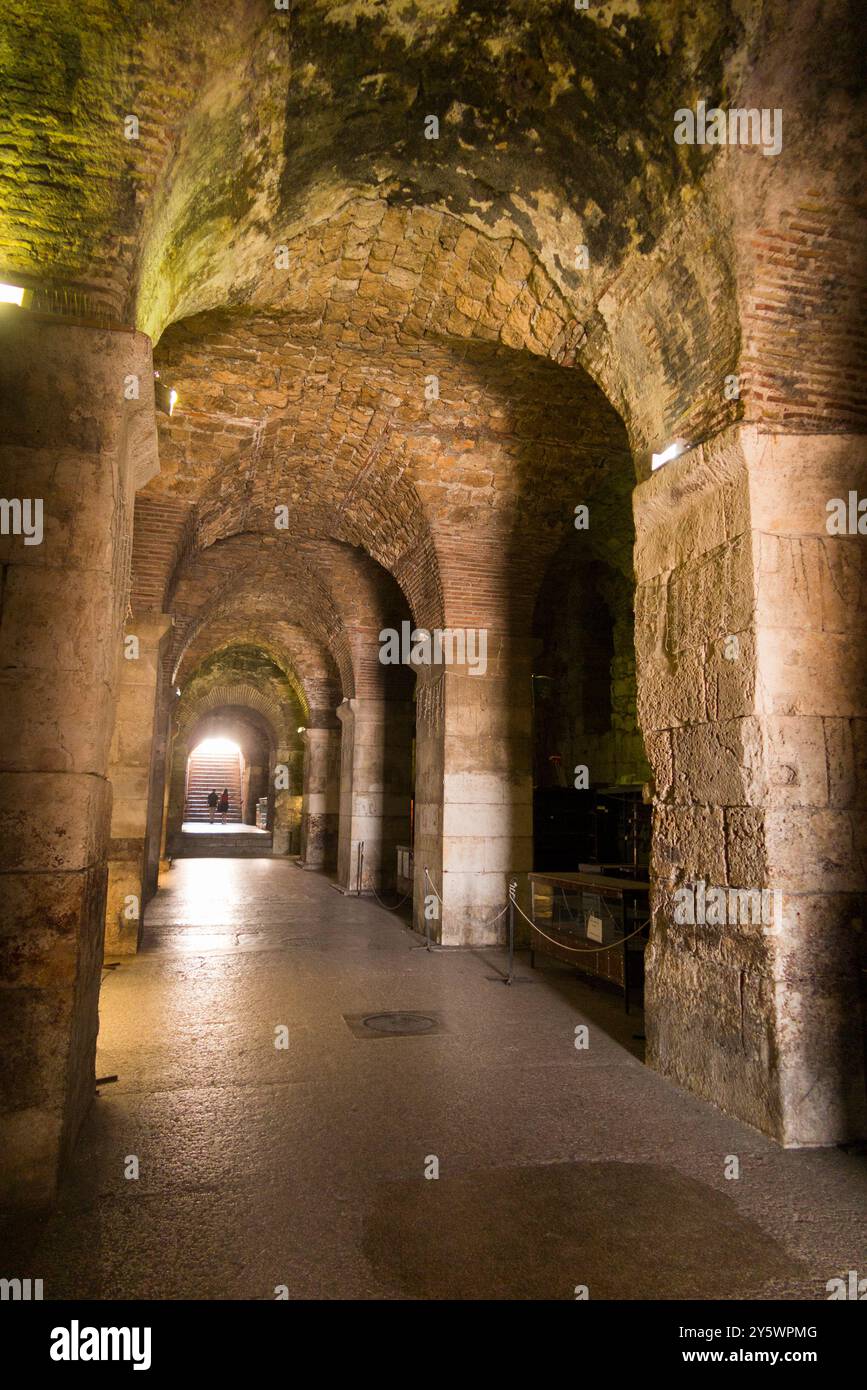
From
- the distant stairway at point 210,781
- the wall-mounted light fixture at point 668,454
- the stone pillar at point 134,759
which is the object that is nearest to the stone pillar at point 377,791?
the stone pillar at point 134,759

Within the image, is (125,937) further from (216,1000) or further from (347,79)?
(347,79)

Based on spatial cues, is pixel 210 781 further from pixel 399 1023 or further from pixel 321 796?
pixel 399 1023

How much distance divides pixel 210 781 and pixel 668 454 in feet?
116

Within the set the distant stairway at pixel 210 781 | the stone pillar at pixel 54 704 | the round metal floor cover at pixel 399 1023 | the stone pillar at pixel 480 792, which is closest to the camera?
the stone pillar at pixel 54 704

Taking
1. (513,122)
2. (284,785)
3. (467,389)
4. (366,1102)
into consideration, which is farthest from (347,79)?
(284,785)

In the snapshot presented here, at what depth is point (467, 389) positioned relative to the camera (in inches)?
285

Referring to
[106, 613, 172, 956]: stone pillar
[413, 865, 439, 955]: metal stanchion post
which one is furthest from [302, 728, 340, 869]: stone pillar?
[106, 613, 172, 956]: stone pillar

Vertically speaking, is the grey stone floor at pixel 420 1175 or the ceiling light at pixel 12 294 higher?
the ceiling light at pixel 12 294

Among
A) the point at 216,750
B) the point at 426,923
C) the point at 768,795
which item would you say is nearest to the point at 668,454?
the point at 768,795

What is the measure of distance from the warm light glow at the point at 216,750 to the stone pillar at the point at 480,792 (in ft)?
102

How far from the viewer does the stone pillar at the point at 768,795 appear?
351 centimetres

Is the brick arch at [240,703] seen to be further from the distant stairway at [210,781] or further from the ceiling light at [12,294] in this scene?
the ceiling light at [12,294]

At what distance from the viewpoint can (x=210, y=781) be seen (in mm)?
37219

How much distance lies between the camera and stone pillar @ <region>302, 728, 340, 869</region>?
56.9 feet
